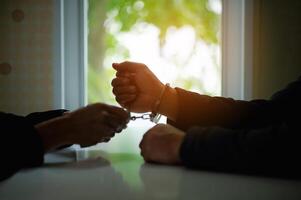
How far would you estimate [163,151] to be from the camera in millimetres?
636

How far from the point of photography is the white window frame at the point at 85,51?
1658 millimetres

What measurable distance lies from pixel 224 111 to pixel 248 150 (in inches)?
10.8

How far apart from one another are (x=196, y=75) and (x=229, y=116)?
996mm

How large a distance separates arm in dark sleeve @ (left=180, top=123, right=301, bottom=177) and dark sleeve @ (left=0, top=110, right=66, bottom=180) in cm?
25

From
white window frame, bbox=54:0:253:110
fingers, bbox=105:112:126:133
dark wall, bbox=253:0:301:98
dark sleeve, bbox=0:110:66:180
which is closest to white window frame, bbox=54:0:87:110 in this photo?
white window frame, bbox=54:0:253:110

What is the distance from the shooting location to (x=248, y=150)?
53 centimetres

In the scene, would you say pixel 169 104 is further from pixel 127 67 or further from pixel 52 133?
pixel 52 133

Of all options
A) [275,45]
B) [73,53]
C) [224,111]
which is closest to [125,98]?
[224,111]

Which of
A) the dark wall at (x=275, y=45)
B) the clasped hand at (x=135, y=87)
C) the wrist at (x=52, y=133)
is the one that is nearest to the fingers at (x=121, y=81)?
the clasped hand at (x=135, y=87)

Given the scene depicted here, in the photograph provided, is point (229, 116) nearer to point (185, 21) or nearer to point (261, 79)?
point (261, 79)

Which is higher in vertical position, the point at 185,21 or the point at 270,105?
the point at 185,21

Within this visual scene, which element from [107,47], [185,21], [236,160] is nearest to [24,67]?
[107,47]

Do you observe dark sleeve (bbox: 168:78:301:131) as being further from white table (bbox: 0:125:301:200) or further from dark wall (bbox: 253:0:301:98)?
dark wall (bbox: 253:0:301:98)

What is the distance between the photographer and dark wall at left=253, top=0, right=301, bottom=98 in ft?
5.26
